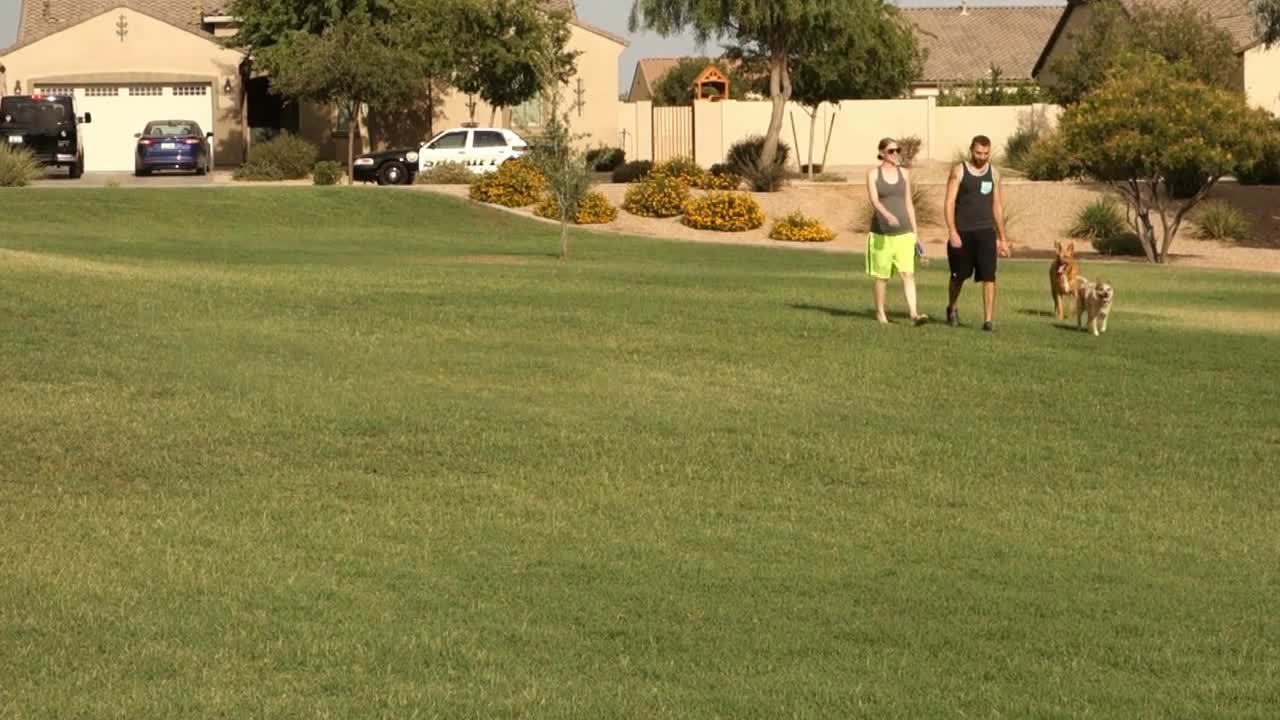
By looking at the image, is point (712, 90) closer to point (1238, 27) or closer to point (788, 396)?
point (1238, 27)

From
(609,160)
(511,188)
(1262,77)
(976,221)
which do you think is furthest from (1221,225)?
(976,221)

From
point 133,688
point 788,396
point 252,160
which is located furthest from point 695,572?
point 252,160

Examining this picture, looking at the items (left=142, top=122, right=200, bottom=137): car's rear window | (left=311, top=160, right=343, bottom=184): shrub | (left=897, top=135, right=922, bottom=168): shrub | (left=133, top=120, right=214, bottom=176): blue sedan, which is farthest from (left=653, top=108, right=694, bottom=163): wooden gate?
(left=142, top=122, right=200, bottom=137): car's rear window

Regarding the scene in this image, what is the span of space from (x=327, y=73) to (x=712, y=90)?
48.4 feet

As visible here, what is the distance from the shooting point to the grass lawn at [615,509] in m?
8.05

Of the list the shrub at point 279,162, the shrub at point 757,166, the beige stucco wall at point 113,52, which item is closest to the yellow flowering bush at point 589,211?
the shrub at point 757,166

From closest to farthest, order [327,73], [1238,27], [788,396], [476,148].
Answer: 1. [788,396]
2. [476,148]
3. [327,73]
4. [1238,27]

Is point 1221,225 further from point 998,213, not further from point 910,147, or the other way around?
point 998,213

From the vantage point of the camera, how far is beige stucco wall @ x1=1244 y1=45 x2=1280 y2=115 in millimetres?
58062

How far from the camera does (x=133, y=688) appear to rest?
7.73 metres

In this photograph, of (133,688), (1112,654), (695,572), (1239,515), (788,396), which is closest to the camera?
(133,688)

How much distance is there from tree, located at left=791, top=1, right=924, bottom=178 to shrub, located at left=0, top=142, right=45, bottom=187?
693 inches

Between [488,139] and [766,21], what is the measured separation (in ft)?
26.4

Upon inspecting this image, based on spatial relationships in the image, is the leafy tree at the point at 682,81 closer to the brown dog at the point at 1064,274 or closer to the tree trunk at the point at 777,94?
the tree trunk at the point at 777,94
